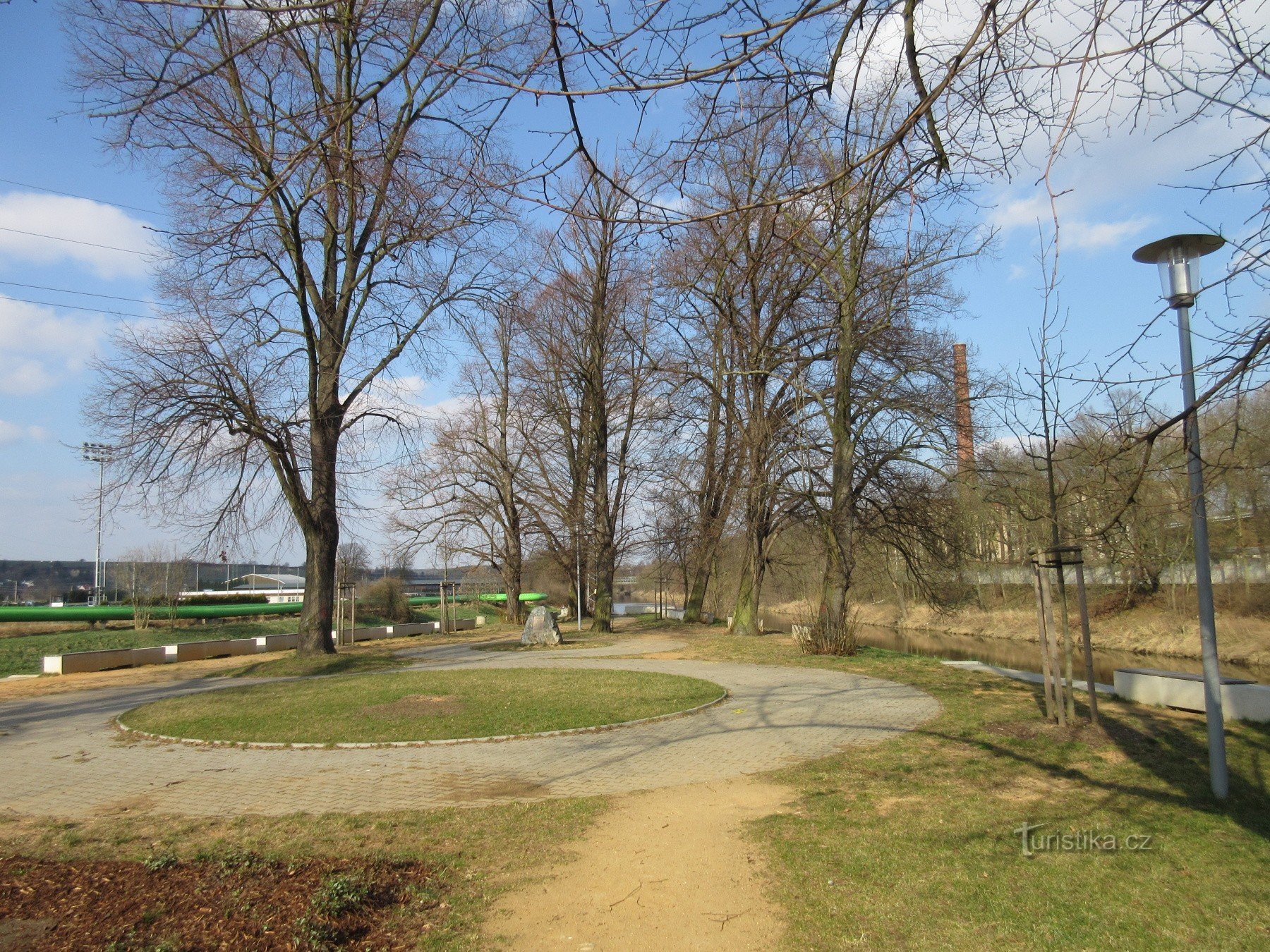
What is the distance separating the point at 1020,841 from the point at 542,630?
20.0 meters

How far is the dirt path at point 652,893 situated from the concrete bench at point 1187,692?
688 cm

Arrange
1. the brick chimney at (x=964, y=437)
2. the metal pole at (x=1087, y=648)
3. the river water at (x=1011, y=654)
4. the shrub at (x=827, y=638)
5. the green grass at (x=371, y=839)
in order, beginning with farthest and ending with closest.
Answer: the river water at (x=1011, y=654) → the shrub at (x=827, y=638) → the brick chimney at (x=964, y=437) → the metal pole at (x=1087, y=648) → the green grass at (x=371, y=839)

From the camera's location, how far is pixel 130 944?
12.8 feet

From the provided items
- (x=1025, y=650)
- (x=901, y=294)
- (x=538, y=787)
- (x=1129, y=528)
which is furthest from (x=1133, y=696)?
(x=1025, y=650)

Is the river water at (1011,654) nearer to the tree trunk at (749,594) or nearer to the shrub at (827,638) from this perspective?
the tree trunk at (749,594)

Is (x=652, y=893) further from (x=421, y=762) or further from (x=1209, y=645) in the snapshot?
(x=1209, y=645)

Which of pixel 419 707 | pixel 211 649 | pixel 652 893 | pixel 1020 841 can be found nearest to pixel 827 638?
pixel 419 707

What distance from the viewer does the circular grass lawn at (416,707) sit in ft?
33.2

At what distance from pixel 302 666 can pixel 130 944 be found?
14955 mm

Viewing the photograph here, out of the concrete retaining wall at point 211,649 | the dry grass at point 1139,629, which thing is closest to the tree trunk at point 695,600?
the dry grass at point 1139,629

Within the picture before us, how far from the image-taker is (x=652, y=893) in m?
4.89

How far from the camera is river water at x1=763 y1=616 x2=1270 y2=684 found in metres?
19.2

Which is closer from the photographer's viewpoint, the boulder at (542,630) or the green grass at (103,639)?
the green grass at (103,639)

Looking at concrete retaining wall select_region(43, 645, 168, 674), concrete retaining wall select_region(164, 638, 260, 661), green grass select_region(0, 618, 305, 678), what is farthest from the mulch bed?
green grass select_region(0, 618, 305, 678)
